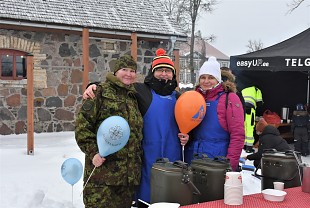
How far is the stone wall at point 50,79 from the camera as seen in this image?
824 centimetres

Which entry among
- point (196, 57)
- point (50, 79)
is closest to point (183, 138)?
point (50, 79)

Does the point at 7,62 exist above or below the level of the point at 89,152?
above

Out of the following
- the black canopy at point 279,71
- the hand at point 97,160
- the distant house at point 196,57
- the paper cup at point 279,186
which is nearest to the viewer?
the paper cup at point 279,186

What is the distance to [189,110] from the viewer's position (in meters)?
2.83

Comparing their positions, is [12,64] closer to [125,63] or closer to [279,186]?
[125,63]

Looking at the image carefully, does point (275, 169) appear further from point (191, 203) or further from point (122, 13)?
point (122, 13)

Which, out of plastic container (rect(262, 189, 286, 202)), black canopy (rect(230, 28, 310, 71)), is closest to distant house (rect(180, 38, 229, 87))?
black canopy (rect(230, 28, 310, 71))

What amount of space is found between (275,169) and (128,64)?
4.35 feet

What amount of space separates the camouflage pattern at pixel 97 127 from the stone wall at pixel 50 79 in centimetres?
554

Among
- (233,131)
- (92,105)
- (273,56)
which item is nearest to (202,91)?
(233,131)

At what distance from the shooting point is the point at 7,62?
27.2 feet

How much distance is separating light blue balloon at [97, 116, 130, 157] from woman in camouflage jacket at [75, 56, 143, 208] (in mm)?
99

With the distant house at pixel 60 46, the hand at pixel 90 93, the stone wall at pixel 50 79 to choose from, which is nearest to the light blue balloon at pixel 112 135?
the hand at pixel 90 93

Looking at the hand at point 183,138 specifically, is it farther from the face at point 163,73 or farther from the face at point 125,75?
the face at point 125,75
